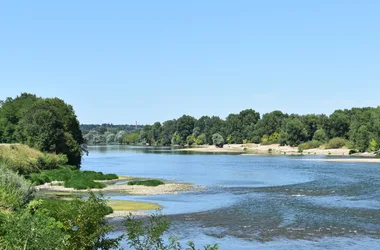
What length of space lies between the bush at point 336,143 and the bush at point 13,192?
492 ft

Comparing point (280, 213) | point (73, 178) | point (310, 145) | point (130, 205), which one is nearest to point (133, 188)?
point (73, 178)

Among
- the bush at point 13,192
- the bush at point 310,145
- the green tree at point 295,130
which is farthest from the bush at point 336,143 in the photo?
the bush at point 13,192

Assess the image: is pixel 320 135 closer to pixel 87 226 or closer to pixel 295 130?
pixel 295 130

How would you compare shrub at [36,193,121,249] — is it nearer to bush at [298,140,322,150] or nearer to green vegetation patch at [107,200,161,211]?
green vegetation patch at [107,200,161,211]

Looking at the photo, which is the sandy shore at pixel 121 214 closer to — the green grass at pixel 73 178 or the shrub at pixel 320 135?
the green grass at pixel 73 178

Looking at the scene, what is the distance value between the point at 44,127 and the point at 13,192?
67532 millimetres

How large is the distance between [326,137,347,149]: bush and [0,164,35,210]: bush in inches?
5906

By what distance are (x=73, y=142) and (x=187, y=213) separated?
6267cm

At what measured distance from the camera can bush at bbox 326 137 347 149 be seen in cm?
17338

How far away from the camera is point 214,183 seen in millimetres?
75938

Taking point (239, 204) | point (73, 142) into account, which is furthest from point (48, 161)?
point (239, 204)

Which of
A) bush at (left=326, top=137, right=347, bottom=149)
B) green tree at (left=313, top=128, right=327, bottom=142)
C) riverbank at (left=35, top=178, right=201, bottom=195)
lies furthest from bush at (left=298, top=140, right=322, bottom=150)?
riverbank at (left=35, top=178, right=201, bottom=195)

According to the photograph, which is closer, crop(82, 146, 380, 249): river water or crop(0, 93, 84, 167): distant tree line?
crop(82, 146, 380, 249): river water

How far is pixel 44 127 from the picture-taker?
9444 cm
